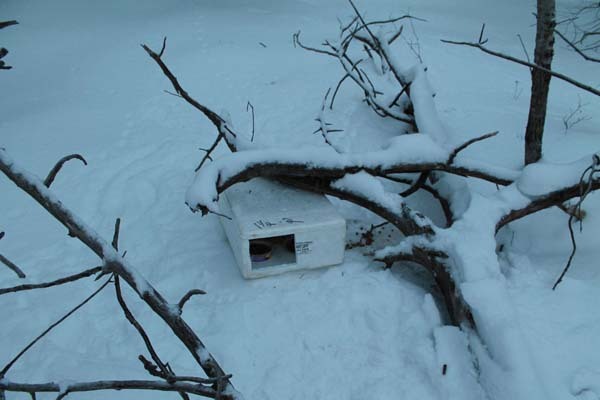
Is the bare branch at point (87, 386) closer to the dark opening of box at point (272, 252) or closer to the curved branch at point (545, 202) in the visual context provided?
the dark opening of box at point (272, 252)

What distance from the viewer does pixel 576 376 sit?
80.4 inches

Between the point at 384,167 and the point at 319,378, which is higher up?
the point at 384,167

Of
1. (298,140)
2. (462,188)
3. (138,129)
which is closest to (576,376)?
(462,188)

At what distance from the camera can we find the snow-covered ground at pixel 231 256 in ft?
7.37

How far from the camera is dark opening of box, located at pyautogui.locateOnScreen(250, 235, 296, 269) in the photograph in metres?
2.88

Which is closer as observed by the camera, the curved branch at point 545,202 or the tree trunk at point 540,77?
the curved branch at point 545,202

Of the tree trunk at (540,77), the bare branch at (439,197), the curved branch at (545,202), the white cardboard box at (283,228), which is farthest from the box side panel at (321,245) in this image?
the tree trunk at (540,77)

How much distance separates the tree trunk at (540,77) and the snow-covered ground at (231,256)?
1.04 feet

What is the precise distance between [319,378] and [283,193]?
118 centimetres

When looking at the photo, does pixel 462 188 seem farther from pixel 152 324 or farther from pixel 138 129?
pixel 138 129

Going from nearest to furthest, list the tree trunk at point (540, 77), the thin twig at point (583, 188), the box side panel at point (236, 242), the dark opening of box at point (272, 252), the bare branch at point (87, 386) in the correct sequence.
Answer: the bare branch at point (87, 386)
the thin twig at point (583, 188)
the box side panel at point (236, 242)
the dark opening of box at point (272, 252)
the tree trunk at point (540, 77)

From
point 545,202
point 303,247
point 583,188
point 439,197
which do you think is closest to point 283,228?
point 303,247

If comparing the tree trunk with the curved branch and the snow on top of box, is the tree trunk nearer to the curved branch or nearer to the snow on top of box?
the curved branch

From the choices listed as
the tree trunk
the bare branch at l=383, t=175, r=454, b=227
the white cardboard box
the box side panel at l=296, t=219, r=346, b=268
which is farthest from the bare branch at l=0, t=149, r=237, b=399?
the tree trunk
